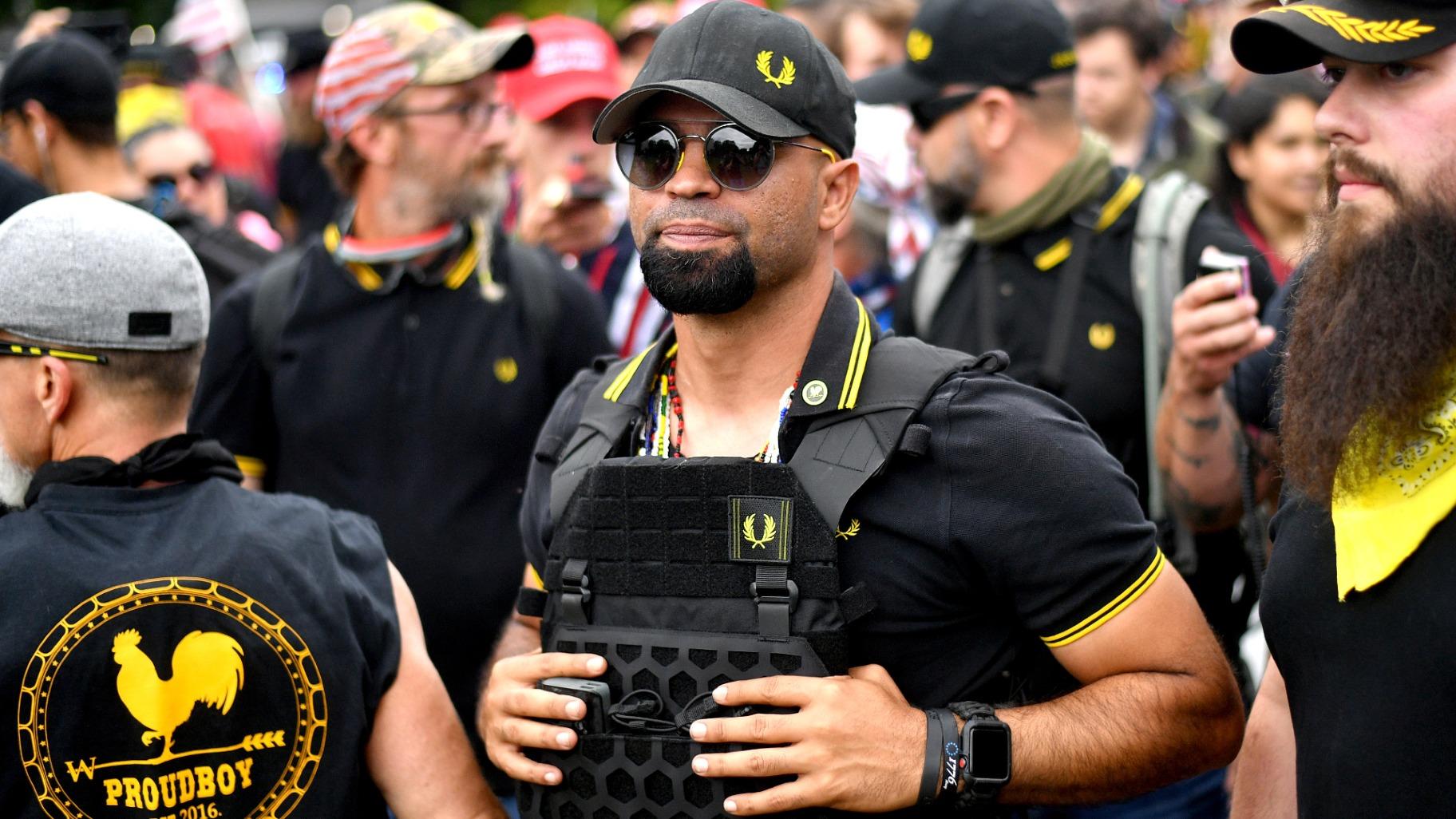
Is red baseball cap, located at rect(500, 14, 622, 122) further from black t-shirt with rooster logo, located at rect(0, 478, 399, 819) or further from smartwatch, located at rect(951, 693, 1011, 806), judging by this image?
smartwatch, located at rect(951, 693, 1011, 806)

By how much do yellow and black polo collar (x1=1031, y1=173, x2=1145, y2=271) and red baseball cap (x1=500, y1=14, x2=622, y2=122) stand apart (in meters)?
2.23

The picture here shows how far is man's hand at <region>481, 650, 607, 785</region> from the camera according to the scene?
8.90 feet

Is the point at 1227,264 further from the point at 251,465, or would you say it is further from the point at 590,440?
the point at 251,465

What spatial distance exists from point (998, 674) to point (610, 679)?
715 mm

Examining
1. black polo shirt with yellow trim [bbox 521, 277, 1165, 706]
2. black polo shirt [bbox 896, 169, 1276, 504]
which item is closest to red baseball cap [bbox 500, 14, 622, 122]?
black polo shirt [bbox 896, 169, 1276, 504]

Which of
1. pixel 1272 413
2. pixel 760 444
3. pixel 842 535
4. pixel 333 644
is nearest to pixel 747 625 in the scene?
pixel 842 535

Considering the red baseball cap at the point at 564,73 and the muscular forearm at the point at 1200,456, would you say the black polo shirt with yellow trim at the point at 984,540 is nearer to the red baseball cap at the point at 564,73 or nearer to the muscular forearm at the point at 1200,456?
the muscular forearm at the point at 1200,456

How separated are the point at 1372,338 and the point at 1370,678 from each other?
0.51 meters

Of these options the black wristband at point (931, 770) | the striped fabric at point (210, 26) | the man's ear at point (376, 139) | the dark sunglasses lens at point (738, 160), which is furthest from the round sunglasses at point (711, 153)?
the striped fabric at point (210, 26)

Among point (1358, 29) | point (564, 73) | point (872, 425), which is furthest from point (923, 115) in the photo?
point (1358, 29)

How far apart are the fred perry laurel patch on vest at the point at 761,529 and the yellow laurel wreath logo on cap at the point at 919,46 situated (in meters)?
2.49

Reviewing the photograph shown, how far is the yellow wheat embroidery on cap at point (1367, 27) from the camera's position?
2.27 m

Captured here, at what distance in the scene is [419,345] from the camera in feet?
14.4

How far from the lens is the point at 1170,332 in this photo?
416 cm
